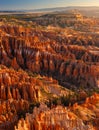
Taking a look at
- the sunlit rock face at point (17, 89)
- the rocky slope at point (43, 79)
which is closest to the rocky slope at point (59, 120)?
the rocky slope at point (43, 79)

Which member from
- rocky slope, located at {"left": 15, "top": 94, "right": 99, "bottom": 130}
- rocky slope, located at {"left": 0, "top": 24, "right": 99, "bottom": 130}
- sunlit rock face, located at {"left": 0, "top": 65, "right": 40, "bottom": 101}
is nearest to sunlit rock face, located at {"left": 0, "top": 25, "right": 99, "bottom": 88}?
rocky slope, located at {"left": 0, "top": 24, "right": 99, "bottom": 130}

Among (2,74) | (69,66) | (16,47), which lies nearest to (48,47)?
(16,47)

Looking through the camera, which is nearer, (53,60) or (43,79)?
(43,79)

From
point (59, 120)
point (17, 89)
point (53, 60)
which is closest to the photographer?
point (59, 120)

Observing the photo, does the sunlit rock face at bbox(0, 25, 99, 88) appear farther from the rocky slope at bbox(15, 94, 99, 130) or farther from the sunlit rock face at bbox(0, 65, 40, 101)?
A: the rocky slope at bbox(15, 94, 99, 130)

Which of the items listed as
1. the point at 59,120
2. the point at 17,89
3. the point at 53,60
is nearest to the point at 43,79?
the point at 17,89

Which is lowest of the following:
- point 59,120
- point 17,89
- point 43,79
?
point 43,79

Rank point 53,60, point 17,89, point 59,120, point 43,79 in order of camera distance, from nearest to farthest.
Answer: point 59,120
point 17,89
point 43,79
point 53,60

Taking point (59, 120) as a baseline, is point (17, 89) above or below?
below

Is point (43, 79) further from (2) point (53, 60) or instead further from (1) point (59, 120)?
(1) point (59, 120)
